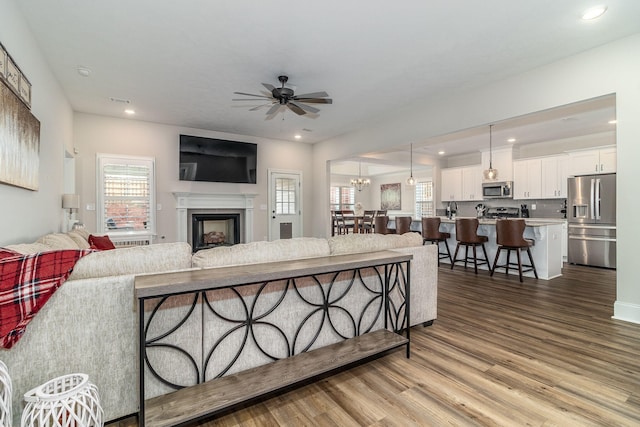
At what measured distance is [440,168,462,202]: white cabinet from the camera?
28.0 feet

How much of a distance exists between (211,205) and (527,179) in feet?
23.2

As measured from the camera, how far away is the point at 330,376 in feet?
6.84

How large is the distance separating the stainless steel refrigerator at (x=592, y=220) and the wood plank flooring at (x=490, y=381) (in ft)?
10.5

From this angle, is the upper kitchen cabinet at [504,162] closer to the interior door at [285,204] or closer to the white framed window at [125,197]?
the interior door at [285,204]

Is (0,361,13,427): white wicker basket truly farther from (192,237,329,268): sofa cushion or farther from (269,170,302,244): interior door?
(269,170,302,244): interior door

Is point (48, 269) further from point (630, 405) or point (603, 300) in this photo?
point (603, 300)

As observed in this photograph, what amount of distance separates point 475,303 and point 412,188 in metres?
8.53

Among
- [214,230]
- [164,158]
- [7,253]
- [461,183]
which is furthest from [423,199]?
[7,253]

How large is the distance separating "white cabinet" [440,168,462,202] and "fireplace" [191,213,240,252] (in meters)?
5.77

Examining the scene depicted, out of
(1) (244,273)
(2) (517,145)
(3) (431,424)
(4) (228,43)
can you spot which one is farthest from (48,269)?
(2) (517,145)

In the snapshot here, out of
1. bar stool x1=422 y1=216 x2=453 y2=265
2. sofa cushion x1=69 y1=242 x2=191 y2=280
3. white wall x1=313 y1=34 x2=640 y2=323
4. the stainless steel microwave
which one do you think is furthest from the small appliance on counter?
sofa cushion x1=69 y1=242 x2=191 y2=280

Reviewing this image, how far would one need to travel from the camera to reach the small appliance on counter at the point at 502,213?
24.8ft

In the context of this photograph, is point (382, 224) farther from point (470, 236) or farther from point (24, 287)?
point (24, 287)

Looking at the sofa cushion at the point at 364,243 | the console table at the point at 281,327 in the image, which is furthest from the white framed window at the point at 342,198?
the console table at the point at 281,327
